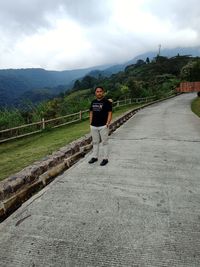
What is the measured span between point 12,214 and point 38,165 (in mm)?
1513

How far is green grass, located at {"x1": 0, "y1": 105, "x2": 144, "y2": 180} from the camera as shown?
7.64 m

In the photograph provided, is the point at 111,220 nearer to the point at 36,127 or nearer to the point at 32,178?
the point at 32,178

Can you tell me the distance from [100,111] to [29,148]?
5.69 metres

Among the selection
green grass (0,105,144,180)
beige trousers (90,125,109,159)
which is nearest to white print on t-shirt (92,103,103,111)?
beige trousers (90,125,109,159)

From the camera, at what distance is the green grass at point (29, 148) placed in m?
7.64

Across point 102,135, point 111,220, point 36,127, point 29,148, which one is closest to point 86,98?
point 36,127

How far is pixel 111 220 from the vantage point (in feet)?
13.0

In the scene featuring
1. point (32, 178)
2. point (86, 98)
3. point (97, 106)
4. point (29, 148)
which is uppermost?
point (97, 106)

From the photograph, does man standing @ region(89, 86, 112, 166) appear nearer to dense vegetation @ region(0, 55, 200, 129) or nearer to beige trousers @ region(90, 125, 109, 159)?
beige trousers @ region(90, 125, 109, 159)

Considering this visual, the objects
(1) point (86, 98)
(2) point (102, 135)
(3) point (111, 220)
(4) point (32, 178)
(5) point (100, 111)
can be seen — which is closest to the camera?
(3) point (111, 220)

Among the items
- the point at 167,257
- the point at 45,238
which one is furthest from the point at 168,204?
the point at 45,238

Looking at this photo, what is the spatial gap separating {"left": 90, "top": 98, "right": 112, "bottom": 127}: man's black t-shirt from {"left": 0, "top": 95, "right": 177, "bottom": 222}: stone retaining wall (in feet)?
3.44

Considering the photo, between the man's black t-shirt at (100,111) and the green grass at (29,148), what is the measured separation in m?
1.89

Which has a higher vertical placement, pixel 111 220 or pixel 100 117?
pixel 100 117
